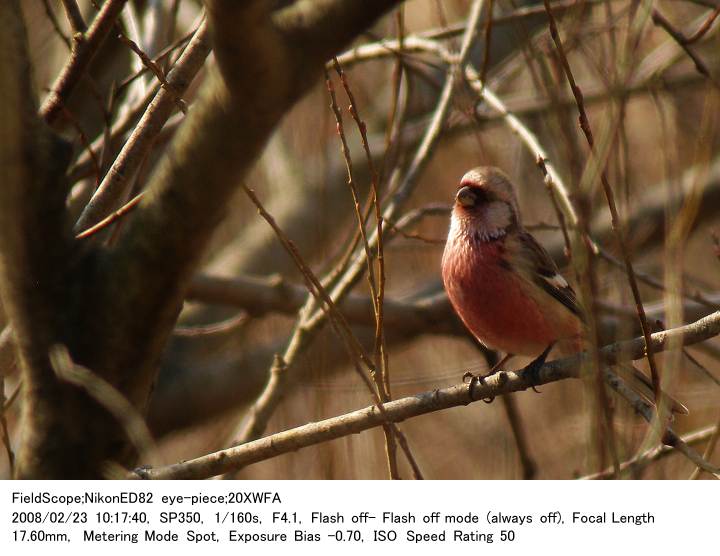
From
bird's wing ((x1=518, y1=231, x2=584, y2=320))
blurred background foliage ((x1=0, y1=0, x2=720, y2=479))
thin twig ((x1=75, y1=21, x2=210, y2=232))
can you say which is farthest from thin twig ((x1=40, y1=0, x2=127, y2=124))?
bird's wing ((x1=518, y1=231, x2=584, y2=320))

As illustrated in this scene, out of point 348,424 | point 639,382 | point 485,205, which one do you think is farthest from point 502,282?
point 348,424

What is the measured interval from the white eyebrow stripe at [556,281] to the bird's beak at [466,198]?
1.59 ft

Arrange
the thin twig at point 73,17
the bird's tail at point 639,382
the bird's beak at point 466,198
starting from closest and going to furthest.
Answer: the bird's tail at point 639,382 < the thin twig at point 73,17 < the bird's beak at point 466,198

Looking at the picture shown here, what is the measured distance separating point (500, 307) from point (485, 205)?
0.58 m

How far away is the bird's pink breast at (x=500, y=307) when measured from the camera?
3.92 meters

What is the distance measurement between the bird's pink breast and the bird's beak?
0.82ft

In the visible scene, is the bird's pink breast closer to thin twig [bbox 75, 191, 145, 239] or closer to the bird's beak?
the bird's beak

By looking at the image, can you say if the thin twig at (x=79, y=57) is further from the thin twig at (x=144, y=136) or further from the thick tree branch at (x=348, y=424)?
the thick tree branch at (x=348, y=424)

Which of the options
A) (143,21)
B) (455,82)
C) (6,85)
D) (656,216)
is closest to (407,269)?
(656,216)

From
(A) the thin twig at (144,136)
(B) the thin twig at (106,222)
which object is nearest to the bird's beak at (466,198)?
(A) the thin twig at (144,136)

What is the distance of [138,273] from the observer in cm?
244

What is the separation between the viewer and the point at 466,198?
422 centimetres

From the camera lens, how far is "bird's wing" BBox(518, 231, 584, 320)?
162 inches

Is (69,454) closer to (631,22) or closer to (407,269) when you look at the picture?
(631,22)
